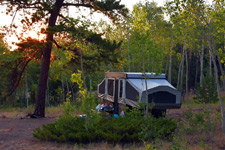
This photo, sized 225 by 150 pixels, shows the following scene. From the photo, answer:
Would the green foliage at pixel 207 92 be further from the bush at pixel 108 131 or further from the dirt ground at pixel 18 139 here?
the dirt ground at pixel 18 139

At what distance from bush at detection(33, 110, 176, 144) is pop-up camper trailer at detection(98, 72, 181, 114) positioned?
1812mm

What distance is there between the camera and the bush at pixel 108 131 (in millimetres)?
8375

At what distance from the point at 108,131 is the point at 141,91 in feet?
11.3

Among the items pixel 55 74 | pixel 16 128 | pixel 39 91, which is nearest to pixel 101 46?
pixel 39 91

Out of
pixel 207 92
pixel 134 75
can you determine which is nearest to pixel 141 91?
pixel 134 75

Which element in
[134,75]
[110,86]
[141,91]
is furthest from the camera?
[110,86]

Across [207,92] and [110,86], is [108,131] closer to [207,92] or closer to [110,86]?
[110,86]

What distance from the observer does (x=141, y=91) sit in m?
11.6

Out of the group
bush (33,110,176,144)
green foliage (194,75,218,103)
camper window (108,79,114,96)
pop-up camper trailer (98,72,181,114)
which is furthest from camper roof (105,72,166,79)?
green foliage (194,75,218,103)

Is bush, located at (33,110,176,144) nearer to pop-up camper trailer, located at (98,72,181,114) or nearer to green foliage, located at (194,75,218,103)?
pop-up camper trailer, located at (98,72,181,114)

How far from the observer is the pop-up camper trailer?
11.7m

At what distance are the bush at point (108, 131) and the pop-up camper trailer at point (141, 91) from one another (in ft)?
5.94

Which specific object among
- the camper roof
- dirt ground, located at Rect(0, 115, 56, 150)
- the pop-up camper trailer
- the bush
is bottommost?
dirt ground, located at Rect(0, 115, 56, 150)

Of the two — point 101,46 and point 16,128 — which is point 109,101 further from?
point 16,128
